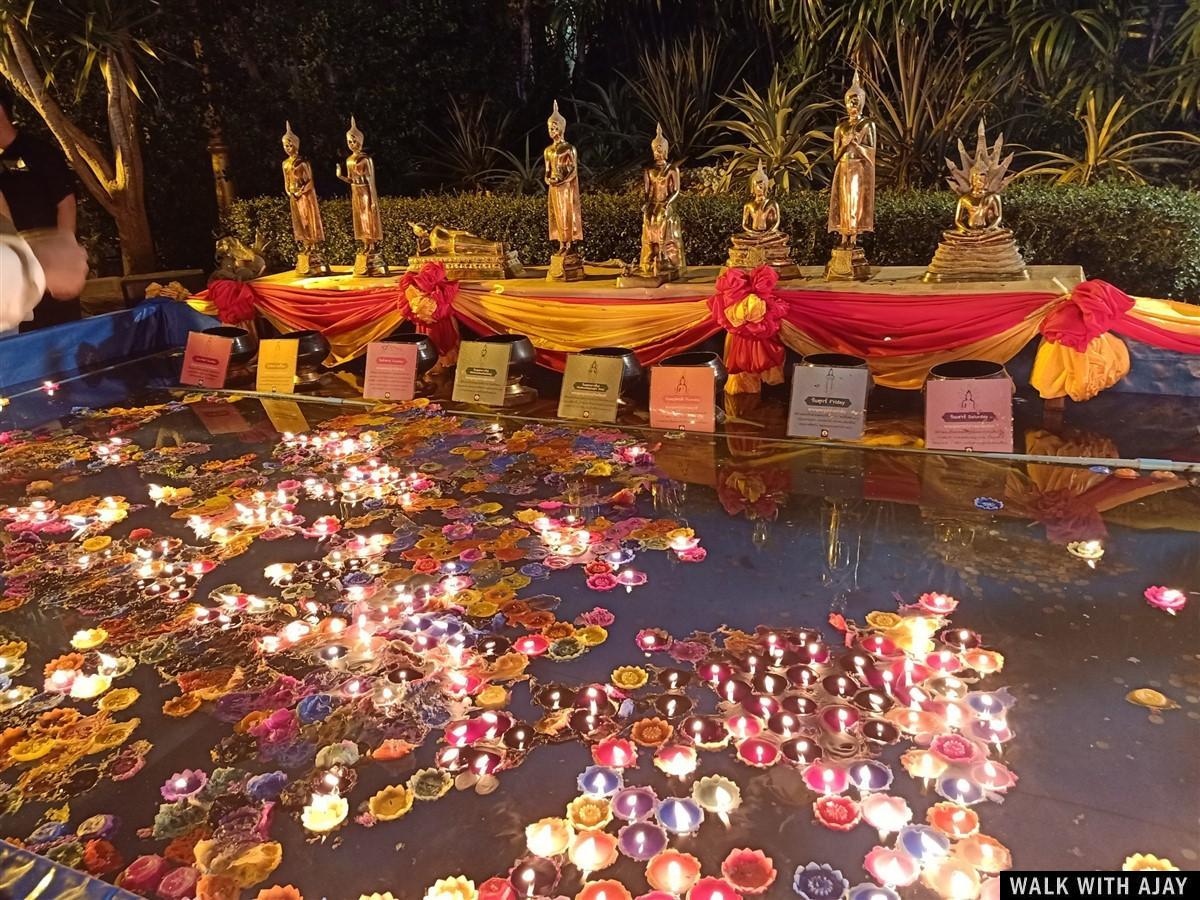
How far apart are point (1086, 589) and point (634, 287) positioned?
A: 1922mm

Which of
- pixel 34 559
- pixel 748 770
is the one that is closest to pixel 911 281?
pixel 748 770

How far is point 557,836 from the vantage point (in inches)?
50.0

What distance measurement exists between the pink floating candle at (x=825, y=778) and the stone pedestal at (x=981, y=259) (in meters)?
1.97

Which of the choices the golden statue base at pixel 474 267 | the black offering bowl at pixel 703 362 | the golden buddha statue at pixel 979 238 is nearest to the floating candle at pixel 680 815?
the black offering bowl at pixel 703 362

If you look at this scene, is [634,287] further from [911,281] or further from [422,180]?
[422,180]

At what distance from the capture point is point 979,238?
9.04ft

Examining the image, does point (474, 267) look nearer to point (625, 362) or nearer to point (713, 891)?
point (625, 362)

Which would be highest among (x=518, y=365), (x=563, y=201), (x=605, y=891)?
(x=563, y=201)

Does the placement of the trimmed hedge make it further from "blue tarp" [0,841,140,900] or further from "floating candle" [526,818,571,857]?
"blue tarp" [0,841,140,900]

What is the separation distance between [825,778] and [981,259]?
2.06m

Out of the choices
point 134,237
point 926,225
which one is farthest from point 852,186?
point 134,237

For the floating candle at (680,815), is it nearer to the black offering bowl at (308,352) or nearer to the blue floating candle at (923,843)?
the blue floating candle at (923,843)

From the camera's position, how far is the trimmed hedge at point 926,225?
3.10 metres

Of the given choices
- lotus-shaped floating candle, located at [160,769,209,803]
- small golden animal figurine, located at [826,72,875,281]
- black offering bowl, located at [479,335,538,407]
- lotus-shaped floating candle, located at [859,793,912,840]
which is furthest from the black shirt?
lotus-shaped floating candle, located at [859,793,912,840]
